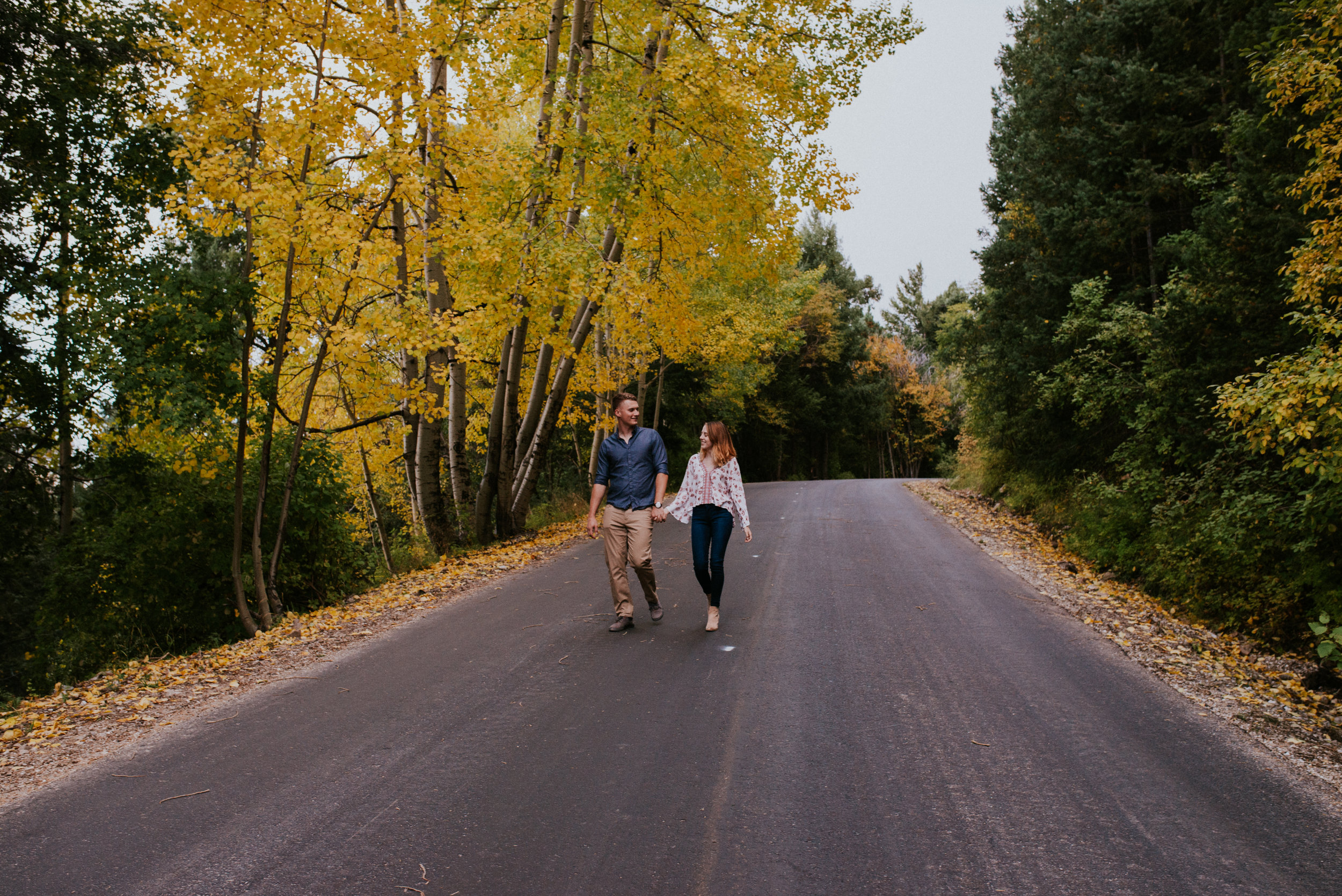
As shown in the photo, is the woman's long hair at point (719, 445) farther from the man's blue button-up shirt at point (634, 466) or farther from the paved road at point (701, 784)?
the paved road at point (701, 784)

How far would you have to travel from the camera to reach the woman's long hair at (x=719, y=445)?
279 inches

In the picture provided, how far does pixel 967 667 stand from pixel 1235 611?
13.1ft

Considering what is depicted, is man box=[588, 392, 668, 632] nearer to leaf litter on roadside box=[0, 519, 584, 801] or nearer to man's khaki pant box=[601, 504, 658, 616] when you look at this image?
man's khaki pant box=[601, 504, 658, 616]

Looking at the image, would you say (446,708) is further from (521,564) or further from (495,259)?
(495,259)

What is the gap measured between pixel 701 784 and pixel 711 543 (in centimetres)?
323

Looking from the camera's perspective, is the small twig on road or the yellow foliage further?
the yellow foliage

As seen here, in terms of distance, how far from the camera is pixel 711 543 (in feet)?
23.4

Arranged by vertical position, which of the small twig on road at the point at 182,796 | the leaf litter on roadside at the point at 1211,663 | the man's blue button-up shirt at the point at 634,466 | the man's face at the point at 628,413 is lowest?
the leaf litter on roadside at the point at 1211,663

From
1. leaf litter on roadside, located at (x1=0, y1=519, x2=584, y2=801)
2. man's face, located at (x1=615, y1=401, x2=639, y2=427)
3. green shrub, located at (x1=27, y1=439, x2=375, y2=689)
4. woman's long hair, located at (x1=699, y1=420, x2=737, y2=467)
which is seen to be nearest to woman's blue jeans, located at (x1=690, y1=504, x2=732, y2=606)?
woman's long hair, located at (x1=699, y1=420, x2=737, y2=467)

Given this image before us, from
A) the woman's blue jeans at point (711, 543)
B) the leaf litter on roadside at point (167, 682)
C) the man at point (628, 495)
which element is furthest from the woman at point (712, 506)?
the leaf litter on roadside at point (167, 682)

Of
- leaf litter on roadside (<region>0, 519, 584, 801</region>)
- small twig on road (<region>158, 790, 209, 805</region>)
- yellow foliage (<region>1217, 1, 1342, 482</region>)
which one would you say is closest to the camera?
small twig on road (<region>158, 790, 209, 805</region>)

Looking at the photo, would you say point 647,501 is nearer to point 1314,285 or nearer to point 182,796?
point 182,796

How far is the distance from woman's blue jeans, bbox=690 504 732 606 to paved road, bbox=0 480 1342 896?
50 centimetres

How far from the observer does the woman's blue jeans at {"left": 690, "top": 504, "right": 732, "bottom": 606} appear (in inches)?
277
